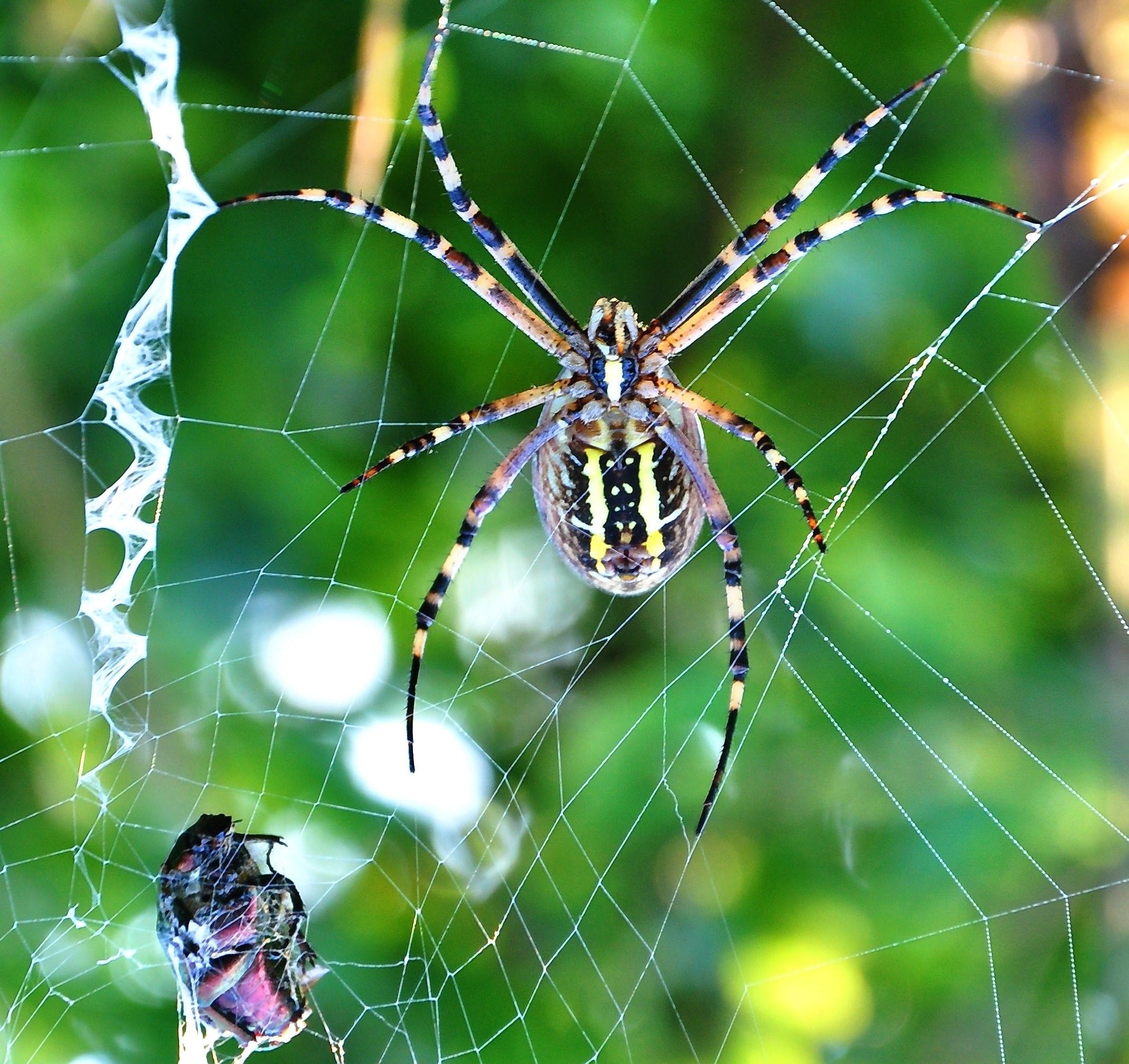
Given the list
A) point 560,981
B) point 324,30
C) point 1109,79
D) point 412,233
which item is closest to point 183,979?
point 560,981

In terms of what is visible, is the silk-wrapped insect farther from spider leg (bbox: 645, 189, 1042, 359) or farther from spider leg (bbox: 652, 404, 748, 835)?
spider leg (bbox: 645, 189, 1042, 359)

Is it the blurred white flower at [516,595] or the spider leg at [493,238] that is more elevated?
the spider leg at [493,238]

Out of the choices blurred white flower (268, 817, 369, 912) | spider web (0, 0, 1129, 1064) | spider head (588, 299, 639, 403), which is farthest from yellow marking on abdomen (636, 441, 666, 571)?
blurred white flower (268, 817, 369, 912)

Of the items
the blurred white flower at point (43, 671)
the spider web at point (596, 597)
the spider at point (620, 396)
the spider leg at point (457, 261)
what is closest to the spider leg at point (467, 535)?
the spider at point (620, 396)

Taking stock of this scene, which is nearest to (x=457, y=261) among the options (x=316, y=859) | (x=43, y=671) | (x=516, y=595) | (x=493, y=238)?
(x=493, y=238)

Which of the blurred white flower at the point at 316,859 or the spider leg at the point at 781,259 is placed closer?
the spider leg at the point at 781,259

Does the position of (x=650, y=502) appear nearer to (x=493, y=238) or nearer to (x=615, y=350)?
(x=615, y=350)

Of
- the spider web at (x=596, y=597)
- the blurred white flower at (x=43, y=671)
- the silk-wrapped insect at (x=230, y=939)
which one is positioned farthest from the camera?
the blurred white flower at (x=43, y=671)

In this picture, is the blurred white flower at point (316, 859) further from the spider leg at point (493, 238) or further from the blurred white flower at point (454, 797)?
the spider leg at point (493, 238)
